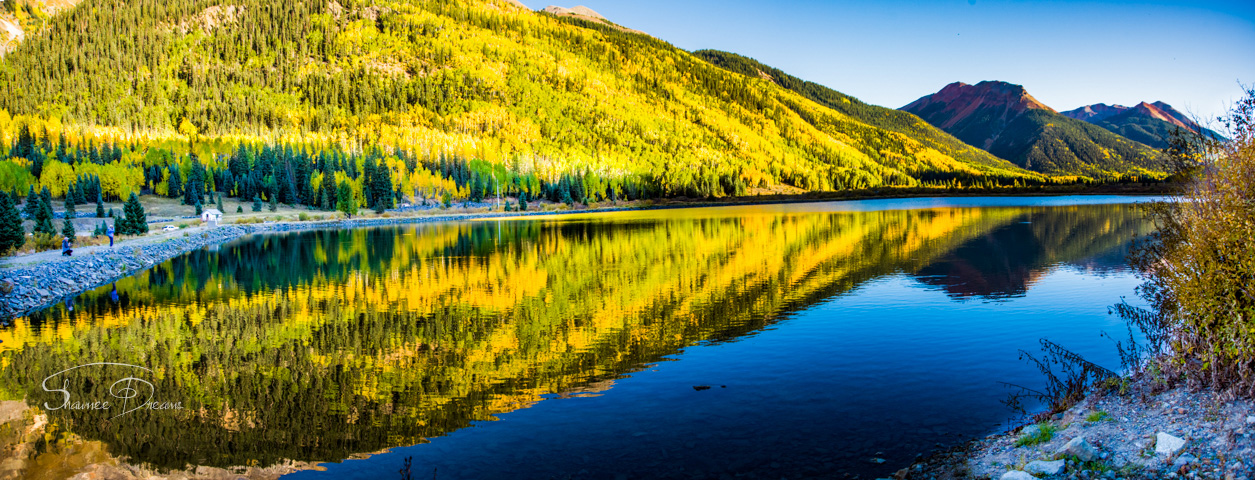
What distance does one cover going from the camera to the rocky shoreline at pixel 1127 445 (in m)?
7.28

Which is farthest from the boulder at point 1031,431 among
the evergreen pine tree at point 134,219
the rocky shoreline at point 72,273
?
the evergreen pine tree at point 134,219

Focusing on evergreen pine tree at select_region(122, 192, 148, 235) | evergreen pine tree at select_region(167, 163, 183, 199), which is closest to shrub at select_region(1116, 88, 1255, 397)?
evergreen pine tree at select_region(122, 192, 148, 235)

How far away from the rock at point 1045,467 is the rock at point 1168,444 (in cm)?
108

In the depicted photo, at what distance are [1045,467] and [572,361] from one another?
1024 cm

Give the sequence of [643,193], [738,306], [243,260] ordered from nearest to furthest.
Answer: [738,306] < [243,260] < [643,193]

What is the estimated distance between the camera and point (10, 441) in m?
10.8

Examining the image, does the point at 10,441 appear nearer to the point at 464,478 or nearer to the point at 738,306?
the point at 464,478

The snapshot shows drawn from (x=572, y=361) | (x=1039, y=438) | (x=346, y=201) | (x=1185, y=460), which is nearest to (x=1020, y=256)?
(x=572, y=361)

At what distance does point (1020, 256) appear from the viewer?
120 ft

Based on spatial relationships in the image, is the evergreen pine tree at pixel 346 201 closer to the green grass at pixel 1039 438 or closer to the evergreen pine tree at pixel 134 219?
the evergreen pine tree at pixel 134 219

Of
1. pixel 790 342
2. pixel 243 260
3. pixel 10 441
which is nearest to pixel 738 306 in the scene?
pixel 790 342

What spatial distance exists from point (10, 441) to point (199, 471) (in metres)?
3.89

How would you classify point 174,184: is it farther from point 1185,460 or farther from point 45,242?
point 1185,460

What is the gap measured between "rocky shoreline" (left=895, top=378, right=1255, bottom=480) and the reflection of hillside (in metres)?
15.5
